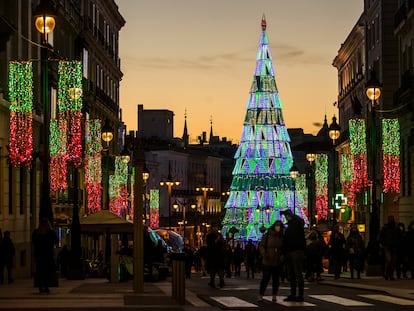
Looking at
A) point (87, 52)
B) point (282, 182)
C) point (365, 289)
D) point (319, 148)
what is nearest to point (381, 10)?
point (87, 52)

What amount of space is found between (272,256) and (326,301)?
63.7 inches

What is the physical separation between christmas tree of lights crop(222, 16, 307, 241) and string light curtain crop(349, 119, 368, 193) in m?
55.7

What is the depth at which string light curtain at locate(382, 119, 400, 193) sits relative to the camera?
57.0 m

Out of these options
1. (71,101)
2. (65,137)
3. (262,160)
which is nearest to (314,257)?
(71,101)

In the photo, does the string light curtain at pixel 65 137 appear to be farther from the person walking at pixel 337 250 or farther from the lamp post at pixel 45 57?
the lamp post at pixel 45 57

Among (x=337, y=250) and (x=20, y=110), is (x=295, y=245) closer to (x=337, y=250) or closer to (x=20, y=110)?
(x=337, y=250)

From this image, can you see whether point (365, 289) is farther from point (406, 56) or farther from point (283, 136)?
point (283, 136)

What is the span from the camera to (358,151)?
195ft

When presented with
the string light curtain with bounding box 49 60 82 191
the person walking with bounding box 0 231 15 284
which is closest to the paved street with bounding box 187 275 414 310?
the person walking with bounding box 0 231 15 284

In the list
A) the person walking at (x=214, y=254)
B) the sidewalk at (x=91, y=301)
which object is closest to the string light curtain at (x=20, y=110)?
the person walking at (x=214, y=254)

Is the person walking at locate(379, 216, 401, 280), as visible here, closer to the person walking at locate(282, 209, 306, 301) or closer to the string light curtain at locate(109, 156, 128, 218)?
the person walking at locate(282, 209, 306, 301)

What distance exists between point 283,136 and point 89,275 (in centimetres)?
7573

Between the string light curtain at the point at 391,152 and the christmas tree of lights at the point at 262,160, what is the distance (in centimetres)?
6491

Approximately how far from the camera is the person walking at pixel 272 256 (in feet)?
92.1
